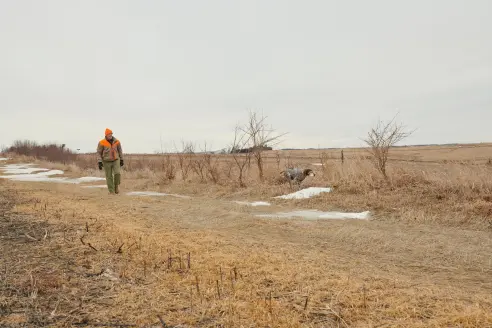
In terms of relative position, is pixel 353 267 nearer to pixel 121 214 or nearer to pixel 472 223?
pixel 472 223

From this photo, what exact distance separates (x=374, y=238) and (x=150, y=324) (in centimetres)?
445

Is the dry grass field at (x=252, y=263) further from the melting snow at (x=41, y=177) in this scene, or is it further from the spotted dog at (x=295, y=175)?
the melting snow at (x=41, y=177)

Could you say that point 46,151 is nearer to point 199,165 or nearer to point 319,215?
point 199,165

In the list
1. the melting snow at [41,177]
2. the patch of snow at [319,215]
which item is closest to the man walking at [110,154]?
the patch of snow at [319,215]

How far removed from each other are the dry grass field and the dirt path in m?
0.02

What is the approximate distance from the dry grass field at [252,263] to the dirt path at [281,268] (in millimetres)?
16

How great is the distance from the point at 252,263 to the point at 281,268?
35 centimetres

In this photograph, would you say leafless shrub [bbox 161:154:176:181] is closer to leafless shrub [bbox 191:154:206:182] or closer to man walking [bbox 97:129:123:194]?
leafless shrub [bbox 191:154:206:182]

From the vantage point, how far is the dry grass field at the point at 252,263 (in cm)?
290

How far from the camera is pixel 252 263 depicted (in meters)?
4.27

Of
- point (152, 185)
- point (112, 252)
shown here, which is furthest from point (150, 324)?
point (152, 185)

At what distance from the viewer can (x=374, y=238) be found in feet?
20.4

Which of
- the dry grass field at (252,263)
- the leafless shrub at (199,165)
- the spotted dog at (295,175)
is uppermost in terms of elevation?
the leafless shrub at (199,165)

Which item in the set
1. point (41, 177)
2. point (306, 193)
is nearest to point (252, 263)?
point (306, 193)
